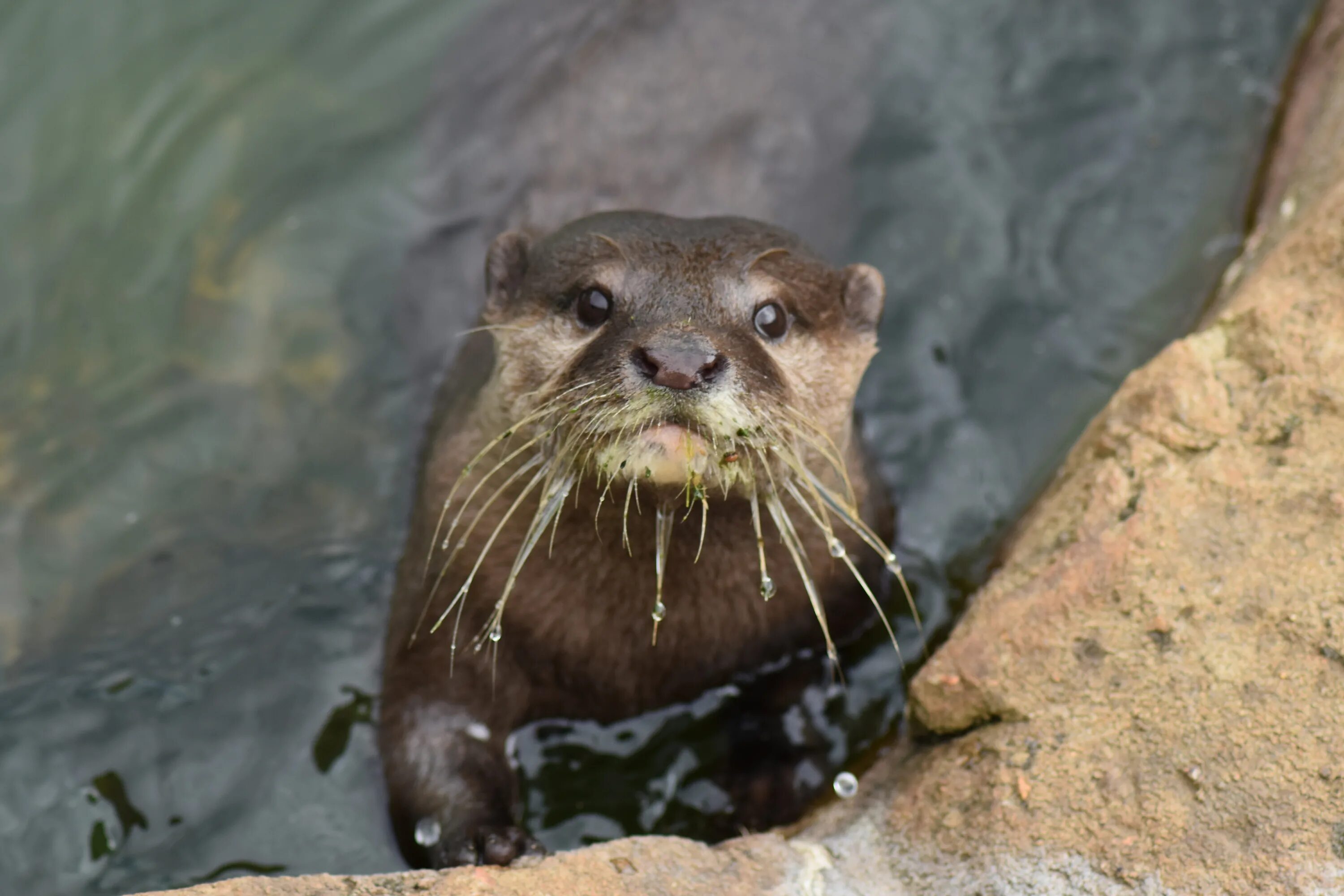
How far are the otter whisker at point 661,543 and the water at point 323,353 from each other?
598mm

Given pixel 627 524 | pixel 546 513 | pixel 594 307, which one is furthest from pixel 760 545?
pixel 594 307

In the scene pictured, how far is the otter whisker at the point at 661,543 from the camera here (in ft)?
8.70

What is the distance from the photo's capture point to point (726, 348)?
8.23 feet

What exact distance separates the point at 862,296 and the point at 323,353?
5.99 feet

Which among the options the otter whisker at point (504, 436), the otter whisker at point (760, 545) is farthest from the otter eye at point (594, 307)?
the otter whisker at point (760, 545)

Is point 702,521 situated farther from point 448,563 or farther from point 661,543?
point 448,563

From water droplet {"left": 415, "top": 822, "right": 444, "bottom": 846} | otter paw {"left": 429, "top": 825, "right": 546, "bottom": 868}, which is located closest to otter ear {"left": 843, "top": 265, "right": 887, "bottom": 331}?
otter paw {"left": 429, "top": 825, "right": 546, "bottom": 868}

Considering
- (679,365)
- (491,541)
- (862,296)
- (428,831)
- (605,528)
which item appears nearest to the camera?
(679,365)

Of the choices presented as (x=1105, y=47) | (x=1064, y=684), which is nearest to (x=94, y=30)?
(x=1105, y=47)

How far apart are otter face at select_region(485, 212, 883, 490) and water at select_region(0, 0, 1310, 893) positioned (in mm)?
870

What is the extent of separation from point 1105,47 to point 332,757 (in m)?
3.45

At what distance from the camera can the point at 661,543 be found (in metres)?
2.70

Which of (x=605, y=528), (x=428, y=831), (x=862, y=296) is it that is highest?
(x=862, y=296)

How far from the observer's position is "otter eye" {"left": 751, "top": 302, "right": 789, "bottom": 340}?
111 inches
